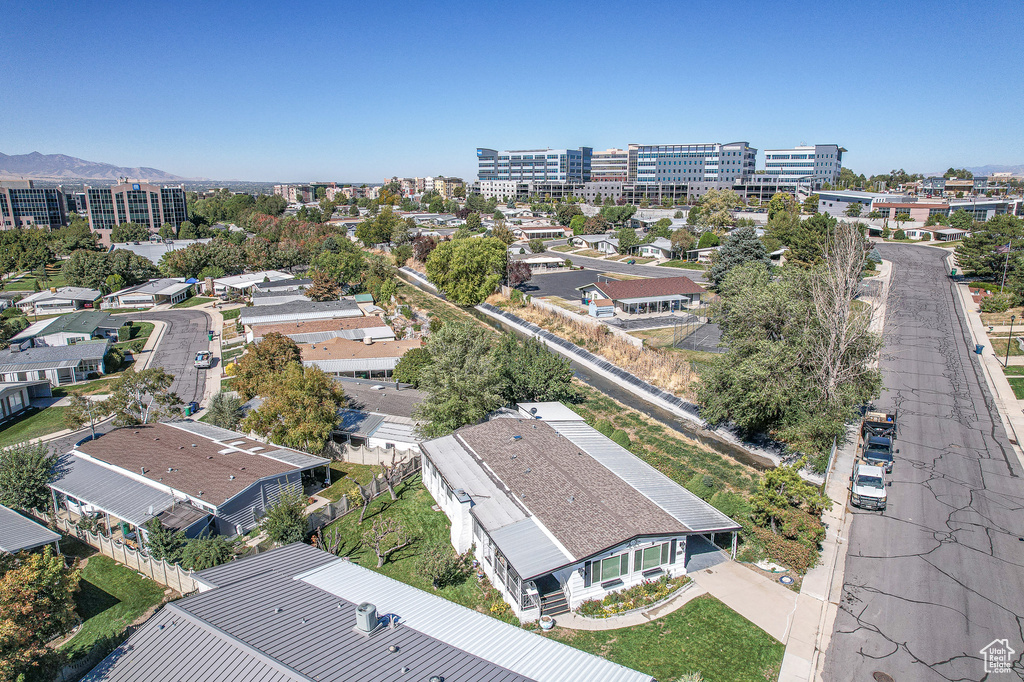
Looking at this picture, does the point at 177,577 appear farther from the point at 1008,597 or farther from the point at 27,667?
the point at 1008,597

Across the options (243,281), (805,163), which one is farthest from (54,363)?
(805,163)

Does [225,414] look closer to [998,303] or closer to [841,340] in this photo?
[841,340]

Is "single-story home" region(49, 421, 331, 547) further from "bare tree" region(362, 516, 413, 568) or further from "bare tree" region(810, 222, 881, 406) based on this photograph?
"bare tree" region(810, 222, 881, 406)

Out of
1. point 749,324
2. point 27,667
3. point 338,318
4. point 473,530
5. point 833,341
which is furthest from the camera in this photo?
point 338,318

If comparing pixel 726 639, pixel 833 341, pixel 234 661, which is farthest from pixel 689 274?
pixel 234 661

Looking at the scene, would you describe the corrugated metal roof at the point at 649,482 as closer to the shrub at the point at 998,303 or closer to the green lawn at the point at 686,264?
the shrub at the point at 998,303

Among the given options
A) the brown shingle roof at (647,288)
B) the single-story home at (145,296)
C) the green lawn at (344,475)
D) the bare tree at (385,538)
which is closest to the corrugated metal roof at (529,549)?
the bare tree at (385,538)

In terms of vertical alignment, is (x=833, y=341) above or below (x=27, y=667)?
above
